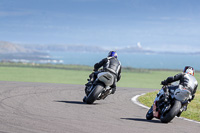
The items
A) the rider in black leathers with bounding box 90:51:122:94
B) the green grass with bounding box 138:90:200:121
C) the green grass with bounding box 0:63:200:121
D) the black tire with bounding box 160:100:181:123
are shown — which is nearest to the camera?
the black tire with bounding box 160:100:181:123

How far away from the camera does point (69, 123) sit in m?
9.74

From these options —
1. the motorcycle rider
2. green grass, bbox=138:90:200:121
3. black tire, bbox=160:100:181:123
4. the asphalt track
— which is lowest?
green grass, bbox=138:90:200:121

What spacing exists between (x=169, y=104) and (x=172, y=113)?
Result: 441 mm

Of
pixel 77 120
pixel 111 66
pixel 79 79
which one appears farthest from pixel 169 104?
pixel 79 79

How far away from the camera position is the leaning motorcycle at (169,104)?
10.6m

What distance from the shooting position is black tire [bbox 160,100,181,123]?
34.7ft

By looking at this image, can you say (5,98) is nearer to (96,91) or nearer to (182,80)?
(96,91)

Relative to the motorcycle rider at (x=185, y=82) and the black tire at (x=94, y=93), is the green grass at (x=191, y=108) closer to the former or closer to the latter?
the motorcycle rider at (x=185, y=82)

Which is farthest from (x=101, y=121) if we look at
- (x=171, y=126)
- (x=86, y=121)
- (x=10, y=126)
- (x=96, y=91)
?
(x=96, y=91)

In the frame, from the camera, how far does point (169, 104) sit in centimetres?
1098

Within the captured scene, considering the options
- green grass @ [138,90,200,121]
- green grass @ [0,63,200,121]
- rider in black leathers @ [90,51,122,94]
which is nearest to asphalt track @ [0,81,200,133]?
green grass @ [138,90,200,121]

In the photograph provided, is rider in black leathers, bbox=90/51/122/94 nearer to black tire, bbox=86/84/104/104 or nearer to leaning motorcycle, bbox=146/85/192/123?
black tire, bbox=86/84/104/104

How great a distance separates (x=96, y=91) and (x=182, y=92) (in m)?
4.17

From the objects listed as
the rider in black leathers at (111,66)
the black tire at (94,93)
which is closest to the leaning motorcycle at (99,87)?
the black tire at (94,93)
